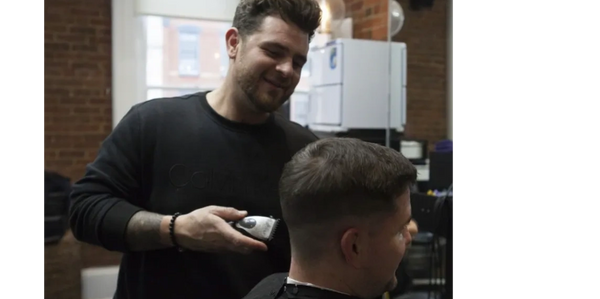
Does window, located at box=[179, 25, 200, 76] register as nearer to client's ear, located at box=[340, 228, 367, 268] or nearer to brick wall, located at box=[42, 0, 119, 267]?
brick wall, located at box=[42, 0, 119, 267]

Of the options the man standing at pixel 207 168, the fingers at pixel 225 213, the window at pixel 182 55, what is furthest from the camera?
the window at pixel 182 55

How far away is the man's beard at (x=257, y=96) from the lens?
1.22 metres

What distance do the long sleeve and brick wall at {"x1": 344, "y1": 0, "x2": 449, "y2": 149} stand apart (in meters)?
2.52

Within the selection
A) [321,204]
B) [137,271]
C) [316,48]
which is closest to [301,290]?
[321,204]

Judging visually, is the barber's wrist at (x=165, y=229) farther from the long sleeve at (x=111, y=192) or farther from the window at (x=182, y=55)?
the window at (x=182, y=55)

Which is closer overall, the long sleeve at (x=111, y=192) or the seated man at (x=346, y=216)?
the seated man at (x=346, y=216)

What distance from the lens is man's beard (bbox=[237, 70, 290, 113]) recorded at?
122cm

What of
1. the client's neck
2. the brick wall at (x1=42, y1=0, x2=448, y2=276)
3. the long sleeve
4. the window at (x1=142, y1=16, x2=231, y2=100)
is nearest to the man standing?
the long sleeve

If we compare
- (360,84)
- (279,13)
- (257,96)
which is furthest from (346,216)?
(360,84)

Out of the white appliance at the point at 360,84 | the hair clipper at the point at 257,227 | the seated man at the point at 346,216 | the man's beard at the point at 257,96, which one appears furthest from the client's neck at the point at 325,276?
the white appliance at the point at 360,84

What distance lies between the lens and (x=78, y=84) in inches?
154

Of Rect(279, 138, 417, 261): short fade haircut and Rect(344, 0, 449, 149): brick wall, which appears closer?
Rect(279, 138, 417, 261): short fade haircut
